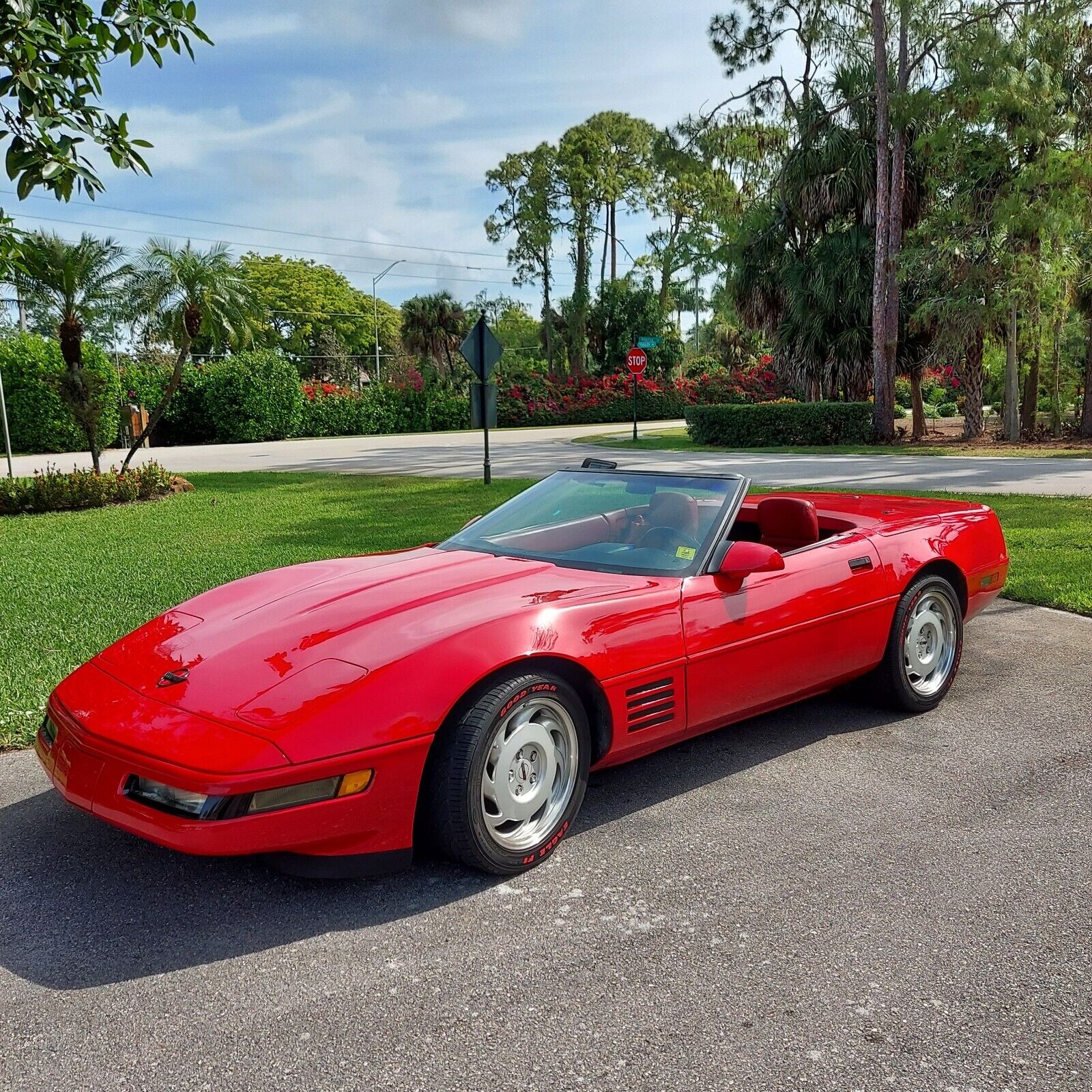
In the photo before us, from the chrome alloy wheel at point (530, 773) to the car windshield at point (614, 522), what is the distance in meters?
0.86

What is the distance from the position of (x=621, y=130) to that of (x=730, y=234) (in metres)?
30.1

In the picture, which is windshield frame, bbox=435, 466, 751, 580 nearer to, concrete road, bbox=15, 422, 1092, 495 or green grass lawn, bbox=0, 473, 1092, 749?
green grass lawn, bbox=0, 473, 1092, 749

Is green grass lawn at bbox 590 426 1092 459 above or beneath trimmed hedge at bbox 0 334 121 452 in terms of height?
beneath

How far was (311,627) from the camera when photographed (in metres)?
3.33

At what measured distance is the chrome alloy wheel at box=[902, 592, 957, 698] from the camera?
461 cm

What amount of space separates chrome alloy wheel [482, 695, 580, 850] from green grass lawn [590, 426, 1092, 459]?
20.1 m

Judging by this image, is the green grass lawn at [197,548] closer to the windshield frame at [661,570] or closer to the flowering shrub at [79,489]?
the flowering shrub at [79,489]

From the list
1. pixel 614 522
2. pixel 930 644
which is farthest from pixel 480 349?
pixel 930 644

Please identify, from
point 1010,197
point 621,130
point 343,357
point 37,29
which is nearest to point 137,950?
point 37,29

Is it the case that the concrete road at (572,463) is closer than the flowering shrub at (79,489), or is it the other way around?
the flowering shrub at (79,489)

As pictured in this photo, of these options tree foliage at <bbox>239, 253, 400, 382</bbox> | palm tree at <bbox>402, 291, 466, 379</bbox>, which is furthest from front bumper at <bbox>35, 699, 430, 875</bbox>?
tree foliage at <bbox>239, 253, 400, 382</bbox>

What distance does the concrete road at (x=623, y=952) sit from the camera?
7.30 feet

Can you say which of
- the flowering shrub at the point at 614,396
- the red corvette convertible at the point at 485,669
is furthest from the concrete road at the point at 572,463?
the flowering shrub at the point at 614,396

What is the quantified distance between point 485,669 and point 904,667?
2.39 metres
